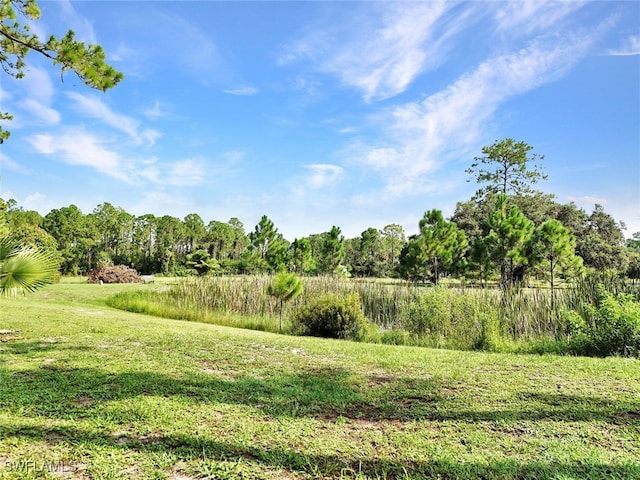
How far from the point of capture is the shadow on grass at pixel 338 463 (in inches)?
75.9

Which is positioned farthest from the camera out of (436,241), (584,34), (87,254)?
(87,254)

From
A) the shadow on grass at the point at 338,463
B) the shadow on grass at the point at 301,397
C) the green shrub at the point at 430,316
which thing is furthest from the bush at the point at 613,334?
the shadow on grass at the point at 338,463

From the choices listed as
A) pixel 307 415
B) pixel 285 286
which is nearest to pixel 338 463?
pixel 307 415

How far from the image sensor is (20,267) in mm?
4051

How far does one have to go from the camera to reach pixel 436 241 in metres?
17.2

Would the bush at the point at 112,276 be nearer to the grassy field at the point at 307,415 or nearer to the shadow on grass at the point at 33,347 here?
the shadow on grass at the point at 33,347

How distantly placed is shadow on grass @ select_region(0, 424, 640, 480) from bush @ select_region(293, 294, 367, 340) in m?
5.30

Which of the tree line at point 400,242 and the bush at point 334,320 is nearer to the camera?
the bush at point 334,320

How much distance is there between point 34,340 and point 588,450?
19.3 ft

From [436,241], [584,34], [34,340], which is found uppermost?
[584,34]

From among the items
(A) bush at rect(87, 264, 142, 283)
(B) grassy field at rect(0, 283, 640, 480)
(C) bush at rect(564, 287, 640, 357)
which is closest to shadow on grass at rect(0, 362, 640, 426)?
(B) grassy field at rect(0, 283, 640, 480)

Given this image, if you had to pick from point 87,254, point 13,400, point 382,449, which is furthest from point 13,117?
point 87,254

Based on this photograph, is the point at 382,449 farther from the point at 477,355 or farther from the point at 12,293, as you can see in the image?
the point at 12,293

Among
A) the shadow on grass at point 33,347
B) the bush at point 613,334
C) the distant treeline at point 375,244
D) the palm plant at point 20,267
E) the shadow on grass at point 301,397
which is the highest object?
the distant treeline at point 375,244
